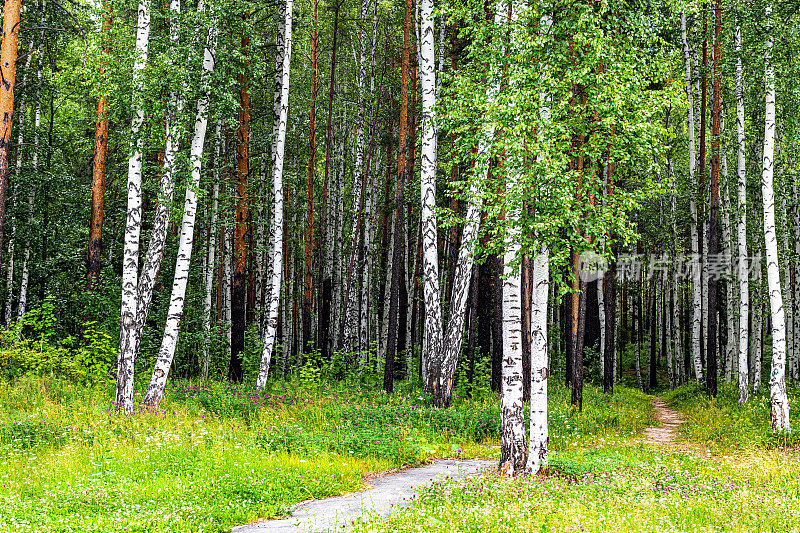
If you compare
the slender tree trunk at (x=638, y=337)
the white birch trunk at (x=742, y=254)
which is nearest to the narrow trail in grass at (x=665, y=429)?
the white birch trunk at (x=742, y=254)

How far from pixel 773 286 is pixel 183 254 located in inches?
491

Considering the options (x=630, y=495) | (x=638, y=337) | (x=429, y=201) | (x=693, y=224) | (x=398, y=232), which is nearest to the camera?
(x=630, y=495)

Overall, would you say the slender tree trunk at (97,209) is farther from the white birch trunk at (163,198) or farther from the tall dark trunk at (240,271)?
the white birch trunk at (163,198)

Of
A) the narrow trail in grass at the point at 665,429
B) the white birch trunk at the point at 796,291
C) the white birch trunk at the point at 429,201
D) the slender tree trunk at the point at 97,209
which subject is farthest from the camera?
the white birch trunk at the point at 796,291

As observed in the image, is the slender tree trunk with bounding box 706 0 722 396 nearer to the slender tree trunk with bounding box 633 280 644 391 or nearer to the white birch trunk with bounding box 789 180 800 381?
the white birch trunk with bounding box 789 180 800 381

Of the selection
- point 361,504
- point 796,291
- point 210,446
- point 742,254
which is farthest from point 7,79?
point 796,291

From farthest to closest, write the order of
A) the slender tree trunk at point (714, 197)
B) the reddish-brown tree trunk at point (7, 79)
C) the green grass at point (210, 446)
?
the slender tree trunk at point (714, 197), the reddish-brown tree trunk at point (7, 79), the green grass at point (210, 446)

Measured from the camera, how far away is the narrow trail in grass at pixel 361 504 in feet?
19.8

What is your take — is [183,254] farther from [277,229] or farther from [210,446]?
[210,446]

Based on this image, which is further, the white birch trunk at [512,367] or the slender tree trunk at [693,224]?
the slender tree trunk at [693,224]

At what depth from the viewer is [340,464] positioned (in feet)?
28.2

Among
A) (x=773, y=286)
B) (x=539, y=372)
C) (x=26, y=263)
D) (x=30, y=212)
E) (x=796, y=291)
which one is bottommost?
(x=539, y=372)

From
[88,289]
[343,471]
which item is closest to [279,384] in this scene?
[88,289]

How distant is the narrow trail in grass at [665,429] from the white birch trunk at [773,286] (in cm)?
217
